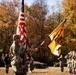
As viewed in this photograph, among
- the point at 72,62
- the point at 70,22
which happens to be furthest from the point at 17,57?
the point at 70,22

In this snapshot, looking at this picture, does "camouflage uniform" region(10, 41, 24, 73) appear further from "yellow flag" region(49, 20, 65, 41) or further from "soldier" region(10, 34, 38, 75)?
"yellow flag" region(49, 20, 65, 41)

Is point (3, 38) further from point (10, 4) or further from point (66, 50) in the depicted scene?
point (66, 50)

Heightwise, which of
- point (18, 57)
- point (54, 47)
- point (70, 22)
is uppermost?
point (70, 22)

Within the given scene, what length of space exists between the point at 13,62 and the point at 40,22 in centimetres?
4271

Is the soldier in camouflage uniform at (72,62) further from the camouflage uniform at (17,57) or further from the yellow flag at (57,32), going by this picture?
the camouflage uniform at (17,57)

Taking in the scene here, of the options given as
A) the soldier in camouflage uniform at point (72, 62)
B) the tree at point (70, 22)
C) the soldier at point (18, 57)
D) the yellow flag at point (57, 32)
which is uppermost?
the tree at point (70, 22)

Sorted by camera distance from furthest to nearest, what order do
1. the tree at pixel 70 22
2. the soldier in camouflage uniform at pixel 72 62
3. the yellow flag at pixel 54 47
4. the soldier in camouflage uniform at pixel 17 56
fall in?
the tree at pixel 70 22 < the soldier in camouflage uniform at pixel 72 62 < the yellow flag at pixel 54 47 < the soldier in camouflage uniform at pixel 17 56

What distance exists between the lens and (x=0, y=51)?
45.5m

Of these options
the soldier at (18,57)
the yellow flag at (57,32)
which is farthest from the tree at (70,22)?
the soldier at (18,57)

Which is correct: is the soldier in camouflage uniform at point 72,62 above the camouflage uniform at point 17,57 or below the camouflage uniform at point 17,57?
below

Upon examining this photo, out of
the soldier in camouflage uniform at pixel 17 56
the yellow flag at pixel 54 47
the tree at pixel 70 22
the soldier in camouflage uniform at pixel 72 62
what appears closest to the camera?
→ the soldier in camouflage uniform at pixel 17 56

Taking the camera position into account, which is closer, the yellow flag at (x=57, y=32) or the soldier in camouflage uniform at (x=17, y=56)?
the soldier in camouflage uniform at (x=17, y=56)

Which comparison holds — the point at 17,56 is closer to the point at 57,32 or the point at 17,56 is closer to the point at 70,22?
the point at 57,32

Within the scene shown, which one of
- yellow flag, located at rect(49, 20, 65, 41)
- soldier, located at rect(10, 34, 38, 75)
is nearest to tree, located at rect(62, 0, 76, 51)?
yellow flag, located at rect(49, 20, 65, 41)
